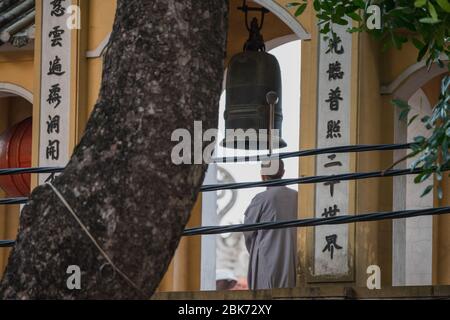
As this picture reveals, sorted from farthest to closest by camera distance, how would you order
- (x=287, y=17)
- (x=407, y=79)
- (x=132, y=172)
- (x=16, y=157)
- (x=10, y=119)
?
(x=10, y=119) < (x=16, y=157) < (x=407, y=79) < (x=287, y=17) < (x=132, y=172)

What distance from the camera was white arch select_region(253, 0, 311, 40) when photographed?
14.4 meters

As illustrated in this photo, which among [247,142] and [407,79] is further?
Result: [407,79]

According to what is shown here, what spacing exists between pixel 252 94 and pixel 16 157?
11.3 ft

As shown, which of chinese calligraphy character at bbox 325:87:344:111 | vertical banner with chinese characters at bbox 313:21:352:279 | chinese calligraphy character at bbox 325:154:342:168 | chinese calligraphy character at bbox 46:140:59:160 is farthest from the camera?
chinese calligraphy character at bbox 46:140:59:160

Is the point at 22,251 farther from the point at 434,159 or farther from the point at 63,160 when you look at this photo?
the point at 63,160

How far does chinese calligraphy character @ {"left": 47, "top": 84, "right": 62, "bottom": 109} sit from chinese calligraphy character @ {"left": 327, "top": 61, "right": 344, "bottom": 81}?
2649 mm

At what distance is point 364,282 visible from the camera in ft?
44.7

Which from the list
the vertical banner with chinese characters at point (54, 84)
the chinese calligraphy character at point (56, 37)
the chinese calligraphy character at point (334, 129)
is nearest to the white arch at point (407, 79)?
the chinese calligraphy character at point (334, 129)

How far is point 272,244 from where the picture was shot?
45.3 feet

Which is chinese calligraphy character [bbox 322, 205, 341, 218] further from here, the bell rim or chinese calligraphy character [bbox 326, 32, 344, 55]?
chinese calligraphy character [bbox 326, 32, 344, 55]

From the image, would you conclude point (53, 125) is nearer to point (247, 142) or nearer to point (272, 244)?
point (247, 142)

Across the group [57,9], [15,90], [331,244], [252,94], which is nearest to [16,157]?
[15,90]

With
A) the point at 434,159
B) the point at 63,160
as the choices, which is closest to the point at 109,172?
the point at 434,159

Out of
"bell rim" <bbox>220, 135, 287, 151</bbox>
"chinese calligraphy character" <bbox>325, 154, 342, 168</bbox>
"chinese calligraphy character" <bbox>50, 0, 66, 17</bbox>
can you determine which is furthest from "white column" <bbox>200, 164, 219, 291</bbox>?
"chinese calligraphy character" <bbox>50, 0, 66, 17</bbox>
